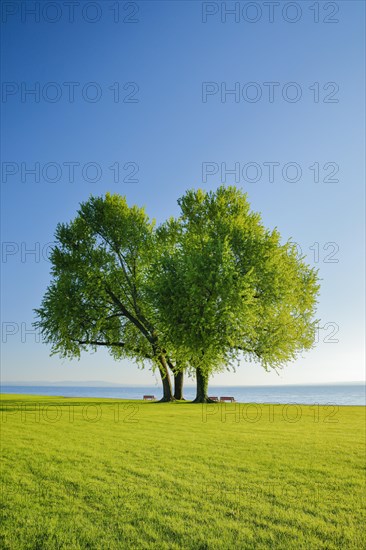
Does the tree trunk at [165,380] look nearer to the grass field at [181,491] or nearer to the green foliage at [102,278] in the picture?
the green foliage at [102,278]

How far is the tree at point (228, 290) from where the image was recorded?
2791 cm

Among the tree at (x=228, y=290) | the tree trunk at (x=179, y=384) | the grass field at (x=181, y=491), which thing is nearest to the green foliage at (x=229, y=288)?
the tree at (x=228, y=290)

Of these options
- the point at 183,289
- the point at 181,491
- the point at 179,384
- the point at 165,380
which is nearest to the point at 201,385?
the point at 165,380

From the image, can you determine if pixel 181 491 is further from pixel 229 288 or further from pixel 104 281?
pixel 104 281

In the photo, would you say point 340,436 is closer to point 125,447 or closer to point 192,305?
point 125,447

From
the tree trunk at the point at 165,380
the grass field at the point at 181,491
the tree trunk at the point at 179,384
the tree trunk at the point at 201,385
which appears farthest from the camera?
the tree trunk at the point at 179,384

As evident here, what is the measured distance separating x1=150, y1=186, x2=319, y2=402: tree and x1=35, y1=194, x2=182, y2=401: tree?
3502 mm

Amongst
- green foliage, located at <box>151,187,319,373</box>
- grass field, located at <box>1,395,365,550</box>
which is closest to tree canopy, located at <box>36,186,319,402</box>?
green foliage, located at <box>151,187,319,373</box>

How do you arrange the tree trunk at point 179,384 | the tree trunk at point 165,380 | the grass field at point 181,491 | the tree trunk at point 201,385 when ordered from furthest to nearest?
the tree trunk at point 179,384 < the tree trunk at point 165,380 < the tree trunk at point 201,385 < the grass field at point 181,491

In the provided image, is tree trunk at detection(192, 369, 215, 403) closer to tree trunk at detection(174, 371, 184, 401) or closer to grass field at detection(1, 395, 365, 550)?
tree trunk at detection(174, 371, 184, 401)

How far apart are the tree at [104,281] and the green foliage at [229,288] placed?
146 inches

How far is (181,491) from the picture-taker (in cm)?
797

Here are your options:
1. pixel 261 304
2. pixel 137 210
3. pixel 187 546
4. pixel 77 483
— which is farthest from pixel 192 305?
pixel 187 546

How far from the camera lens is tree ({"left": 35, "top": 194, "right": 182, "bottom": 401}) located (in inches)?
1373
